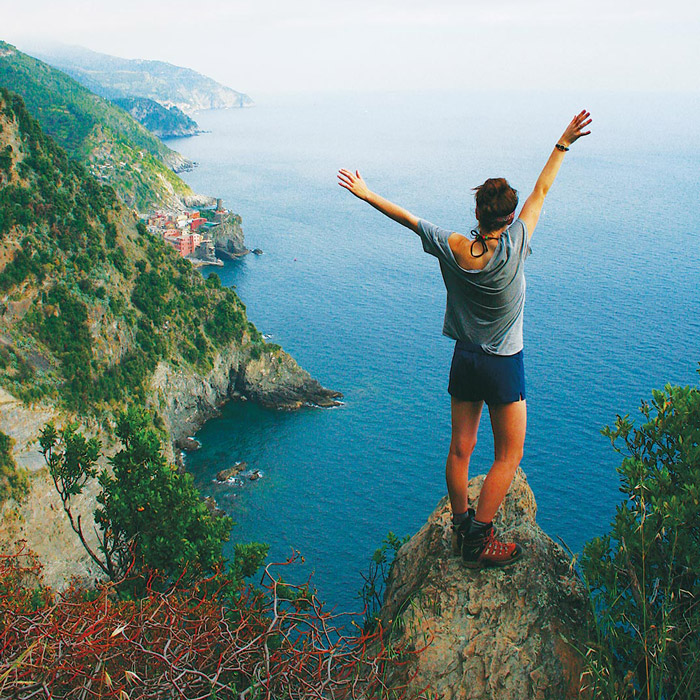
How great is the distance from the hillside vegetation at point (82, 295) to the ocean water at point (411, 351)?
7.57 metres

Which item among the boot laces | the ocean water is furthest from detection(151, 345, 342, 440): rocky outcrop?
the boot laces

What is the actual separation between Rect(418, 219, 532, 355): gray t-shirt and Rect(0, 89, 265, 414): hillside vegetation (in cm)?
3797

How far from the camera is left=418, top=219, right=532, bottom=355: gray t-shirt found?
6.32m

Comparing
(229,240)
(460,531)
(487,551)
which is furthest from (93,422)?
(229,240)

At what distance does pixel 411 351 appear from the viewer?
207ft

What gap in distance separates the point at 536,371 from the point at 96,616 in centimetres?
5456

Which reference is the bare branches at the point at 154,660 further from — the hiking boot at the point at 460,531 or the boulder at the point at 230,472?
the boulder at the point at 230,472

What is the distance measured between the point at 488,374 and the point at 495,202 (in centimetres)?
170

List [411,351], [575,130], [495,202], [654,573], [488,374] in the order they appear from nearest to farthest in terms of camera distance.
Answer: [495,202] → [575,130] → [488,374] → [654,573] → [411,351]

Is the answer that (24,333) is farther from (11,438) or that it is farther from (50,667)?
(50,667)

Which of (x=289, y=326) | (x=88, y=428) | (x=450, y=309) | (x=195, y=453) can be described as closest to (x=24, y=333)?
(x=88, y=428)

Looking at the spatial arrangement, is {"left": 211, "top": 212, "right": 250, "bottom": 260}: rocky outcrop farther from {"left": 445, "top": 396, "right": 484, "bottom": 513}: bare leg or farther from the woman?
the woman

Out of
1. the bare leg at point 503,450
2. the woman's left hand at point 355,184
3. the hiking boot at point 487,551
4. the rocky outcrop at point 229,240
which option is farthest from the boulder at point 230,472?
the rocky outcrop at point 229,240

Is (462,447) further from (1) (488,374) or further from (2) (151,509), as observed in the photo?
(2) (151,509)
